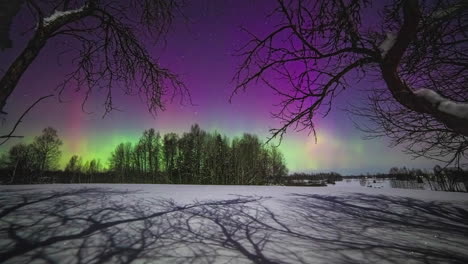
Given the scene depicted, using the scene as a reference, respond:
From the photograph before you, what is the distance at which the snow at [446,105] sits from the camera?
1858 millimetres

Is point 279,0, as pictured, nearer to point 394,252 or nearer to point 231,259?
point 231,259

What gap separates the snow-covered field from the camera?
4.19 m

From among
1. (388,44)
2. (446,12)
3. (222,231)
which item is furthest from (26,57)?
(222,231)

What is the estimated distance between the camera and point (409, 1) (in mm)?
2238

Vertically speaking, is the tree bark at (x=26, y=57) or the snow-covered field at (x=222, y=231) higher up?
the tree bark at (x=26, y=57)

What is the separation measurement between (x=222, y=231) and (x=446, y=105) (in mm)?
4727

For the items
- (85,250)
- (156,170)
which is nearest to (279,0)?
(85,250)

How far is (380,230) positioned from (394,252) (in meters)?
1.52

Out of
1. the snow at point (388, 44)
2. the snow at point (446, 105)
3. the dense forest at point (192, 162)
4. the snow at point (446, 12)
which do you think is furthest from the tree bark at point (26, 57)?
the dense forest at point (192, 162)

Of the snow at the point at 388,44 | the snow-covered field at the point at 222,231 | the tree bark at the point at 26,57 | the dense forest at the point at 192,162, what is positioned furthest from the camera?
the dense forest at the point at 192,162

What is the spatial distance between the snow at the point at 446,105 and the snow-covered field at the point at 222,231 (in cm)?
306

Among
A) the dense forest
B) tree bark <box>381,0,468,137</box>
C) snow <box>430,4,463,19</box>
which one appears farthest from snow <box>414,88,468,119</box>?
the dense forest

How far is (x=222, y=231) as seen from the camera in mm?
5500

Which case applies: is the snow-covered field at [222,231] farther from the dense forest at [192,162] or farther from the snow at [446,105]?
the dense forest at [192,162]
